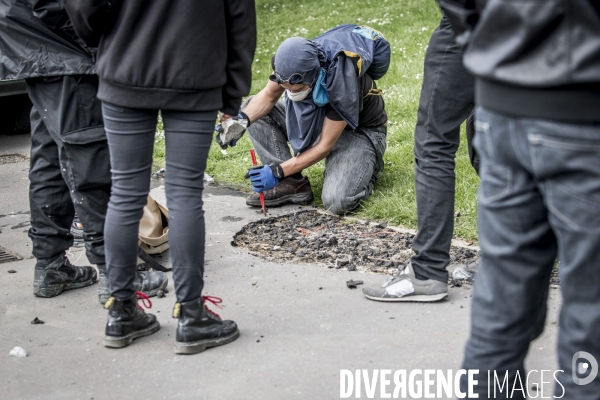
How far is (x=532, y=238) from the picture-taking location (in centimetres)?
198

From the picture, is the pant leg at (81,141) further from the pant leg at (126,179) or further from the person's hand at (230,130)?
the person's hand at (230,130)

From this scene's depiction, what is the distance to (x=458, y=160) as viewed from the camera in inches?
227

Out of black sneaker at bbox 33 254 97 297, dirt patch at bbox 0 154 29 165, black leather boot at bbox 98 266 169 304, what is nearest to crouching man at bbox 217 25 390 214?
black leather boot at bbox 98 266 169 304

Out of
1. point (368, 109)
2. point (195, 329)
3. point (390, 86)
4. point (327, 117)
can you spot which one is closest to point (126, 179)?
point (195, 329)

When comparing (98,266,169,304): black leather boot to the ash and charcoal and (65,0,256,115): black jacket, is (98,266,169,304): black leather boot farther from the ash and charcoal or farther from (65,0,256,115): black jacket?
(65,0,256,115): black jacket

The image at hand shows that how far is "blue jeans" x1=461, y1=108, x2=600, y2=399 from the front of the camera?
1807 mm

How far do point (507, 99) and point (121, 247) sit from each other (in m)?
1.88

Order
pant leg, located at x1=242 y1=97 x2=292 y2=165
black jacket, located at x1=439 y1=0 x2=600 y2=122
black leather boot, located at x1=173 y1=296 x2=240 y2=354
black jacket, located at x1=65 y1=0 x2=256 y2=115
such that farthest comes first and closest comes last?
pant leg, located at x1=242 y1=97 x2=292 y2=165 < black leather boot, located at x1=173 y1=296 x2=240 y2=354 < black jacket, located at x1=65 y1=0 x2=256 y2=115 < black jacket, located at x1=439 y1=0 x2=600 y2=122

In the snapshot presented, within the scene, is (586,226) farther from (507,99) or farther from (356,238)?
(356,238)

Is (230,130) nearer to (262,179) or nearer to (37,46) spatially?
(262,179)

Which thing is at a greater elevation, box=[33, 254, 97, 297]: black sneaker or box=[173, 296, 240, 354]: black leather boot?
box=[173, 296, 240, 354]: black leather boot

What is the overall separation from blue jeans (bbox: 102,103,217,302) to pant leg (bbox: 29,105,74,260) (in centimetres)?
90

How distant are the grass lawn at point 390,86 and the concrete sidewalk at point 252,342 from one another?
1073 millimetres

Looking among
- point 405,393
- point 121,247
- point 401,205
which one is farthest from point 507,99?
point 401,205
